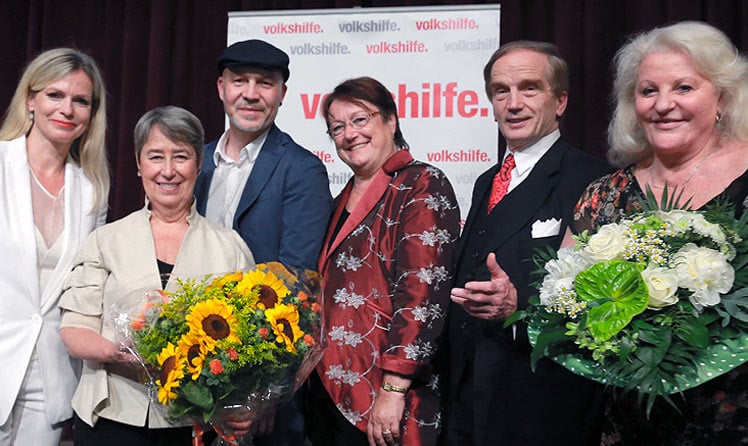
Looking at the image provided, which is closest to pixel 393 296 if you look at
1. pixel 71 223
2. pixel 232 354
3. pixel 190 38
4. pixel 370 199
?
pixel 370 199

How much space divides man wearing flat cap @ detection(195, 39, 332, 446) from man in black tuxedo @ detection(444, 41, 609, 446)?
511 millimetres

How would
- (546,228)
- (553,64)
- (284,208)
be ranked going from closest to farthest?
(546,228)
(553,64)
(284,208)

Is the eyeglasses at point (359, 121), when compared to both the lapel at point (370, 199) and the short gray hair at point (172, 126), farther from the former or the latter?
the short gray hair at point (172, 126)

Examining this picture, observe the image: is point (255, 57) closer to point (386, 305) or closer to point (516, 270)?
point (386, 305)

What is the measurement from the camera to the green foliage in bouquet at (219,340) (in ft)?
6.29

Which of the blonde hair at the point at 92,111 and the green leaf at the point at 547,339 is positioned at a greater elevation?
the blonde hair at the point at 92,111

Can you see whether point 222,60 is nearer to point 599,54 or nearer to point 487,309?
point 487,309

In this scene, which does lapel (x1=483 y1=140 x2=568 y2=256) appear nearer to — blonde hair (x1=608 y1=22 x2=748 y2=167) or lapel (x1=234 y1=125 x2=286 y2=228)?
blonde hair (x1=608 y1=22 x2=748 y2=167)

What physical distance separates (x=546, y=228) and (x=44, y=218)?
162 cm

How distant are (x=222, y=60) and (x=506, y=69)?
1.00m

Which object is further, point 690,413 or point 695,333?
point 690,413

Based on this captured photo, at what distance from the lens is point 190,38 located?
5383mm

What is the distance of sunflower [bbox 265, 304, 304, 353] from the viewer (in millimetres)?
1981

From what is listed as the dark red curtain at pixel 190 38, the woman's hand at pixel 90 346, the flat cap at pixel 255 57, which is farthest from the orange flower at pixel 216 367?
the dark red curtain at pixel 190 38
